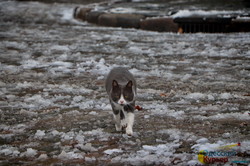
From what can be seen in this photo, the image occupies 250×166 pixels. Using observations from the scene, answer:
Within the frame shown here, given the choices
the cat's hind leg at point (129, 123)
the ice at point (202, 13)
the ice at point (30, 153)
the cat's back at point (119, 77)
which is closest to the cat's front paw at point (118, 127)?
the cat's hind leg at point (129, 123)

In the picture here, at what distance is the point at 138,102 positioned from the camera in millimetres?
4707

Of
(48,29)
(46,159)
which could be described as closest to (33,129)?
(46,159)

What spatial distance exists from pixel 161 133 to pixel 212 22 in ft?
20.5

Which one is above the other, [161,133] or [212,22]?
[212,22]

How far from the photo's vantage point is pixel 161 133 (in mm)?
3637

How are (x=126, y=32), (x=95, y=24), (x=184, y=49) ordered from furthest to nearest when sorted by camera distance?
(x=95, y=24), (x=126, y=32), (x=184, y=49)

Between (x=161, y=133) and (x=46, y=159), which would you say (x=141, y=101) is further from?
(x=46, y=159)

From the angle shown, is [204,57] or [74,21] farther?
[74,21]

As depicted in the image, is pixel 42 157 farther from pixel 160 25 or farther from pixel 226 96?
pixel 160 25

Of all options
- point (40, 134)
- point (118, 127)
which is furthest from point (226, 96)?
point (40, 134)

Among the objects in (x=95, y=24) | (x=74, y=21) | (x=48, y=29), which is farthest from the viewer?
(x=74, y=21)

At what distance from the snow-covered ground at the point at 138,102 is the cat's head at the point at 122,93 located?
0.31 metres

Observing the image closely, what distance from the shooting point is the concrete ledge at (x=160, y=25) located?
9.77 m

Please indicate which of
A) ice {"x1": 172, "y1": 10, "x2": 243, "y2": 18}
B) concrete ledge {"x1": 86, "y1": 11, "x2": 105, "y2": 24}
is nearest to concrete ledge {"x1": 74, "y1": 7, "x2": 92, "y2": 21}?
concrete ledge {"x1": 86, "y1": 11, "x2": 105, "y2": 24}
